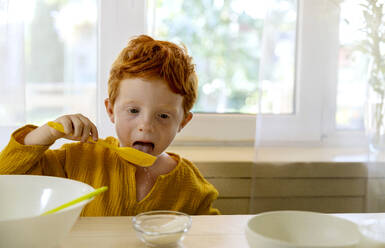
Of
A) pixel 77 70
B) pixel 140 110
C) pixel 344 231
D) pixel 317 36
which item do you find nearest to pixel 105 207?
pixel 140 110

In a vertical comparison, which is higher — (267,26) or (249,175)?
(267,26)

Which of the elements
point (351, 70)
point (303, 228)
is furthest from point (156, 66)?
point (351, 70)

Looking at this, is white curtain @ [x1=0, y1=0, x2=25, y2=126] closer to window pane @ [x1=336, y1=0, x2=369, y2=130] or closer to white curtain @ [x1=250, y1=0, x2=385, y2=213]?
white curtain @ [x1=250, y1=0, x2=385, y2=213]

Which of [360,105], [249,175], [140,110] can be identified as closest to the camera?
[140,110]

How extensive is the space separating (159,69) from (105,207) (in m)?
0.35

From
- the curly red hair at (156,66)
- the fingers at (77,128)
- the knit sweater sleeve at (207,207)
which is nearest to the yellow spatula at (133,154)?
the fingers at (77,128)

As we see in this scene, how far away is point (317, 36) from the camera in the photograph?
1.51 meters

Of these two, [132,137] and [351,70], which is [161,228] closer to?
[132,137]

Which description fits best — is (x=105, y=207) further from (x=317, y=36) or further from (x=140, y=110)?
(x=317, y=36)

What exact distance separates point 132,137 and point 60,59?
0.68m

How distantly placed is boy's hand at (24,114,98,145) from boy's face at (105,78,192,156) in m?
0.08

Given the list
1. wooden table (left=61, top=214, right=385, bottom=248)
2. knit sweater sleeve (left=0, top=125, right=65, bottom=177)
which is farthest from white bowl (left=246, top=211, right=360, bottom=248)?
knit sweater sleeve (left=0, top=125, right=65, bottom=177)

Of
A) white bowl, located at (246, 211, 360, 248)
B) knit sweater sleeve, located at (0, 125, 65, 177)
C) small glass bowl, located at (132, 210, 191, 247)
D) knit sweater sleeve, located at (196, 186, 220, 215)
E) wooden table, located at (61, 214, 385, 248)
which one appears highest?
knit sweater sleeve, located at (0, 125, 65, 177)

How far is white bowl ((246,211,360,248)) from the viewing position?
609mm
